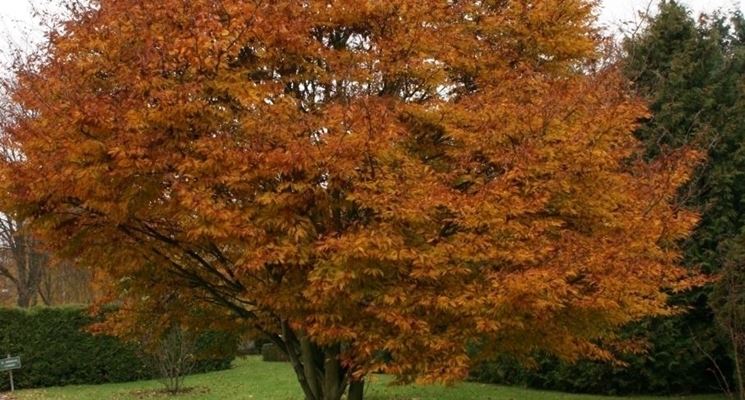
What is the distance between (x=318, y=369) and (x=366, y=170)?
10.2 ft

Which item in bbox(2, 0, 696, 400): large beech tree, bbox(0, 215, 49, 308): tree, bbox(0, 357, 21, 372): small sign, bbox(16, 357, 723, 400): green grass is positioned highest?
bbox(0, 215, 49, 308): tree

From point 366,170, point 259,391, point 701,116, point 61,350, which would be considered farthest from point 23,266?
point 366,170

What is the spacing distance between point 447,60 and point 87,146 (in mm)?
Result: 3048

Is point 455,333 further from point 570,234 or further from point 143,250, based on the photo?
point 143,250

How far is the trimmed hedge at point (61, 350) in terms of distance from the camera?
1923 cm

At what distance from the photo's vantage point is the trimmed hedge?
19.2m

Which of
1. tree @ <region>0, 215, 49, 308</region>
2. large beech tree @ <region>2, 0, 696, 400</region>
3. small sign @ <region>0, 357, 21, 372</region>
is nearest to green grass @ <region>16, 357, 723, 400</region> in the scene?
small sign @ <region>0, 357, 21, 372</region>

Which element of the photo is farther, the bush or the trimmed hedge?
the trimmed hedge

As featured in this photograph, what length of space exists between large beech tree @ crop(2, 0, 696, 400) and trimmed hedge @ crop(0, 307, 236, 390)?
13.4 metres

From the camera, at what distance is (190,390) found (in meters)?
17.3

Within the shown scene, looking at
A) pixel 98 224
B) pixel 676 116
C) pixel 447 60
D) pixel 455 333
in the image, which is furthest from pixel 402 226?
pixel 676 116

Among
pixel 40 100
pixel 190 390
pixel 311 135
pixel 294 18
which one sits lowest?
pixel 190 390

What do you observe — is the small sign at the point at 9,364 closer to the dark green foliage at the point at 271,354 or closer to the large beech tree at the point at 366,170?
the dark green foliage at the point at 271,354

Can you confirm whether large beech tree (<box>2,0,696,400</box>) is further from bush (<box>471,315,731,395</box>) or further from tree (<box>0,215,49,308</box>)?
tree (<box>0,215,49,308</box>)
